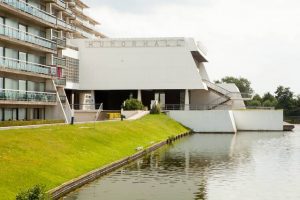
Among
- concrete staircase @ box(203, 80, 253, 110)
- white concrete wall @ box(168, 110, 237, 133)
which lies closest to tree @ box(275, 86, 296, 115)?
concrete staircase @ box(203, 80, 253, 110)

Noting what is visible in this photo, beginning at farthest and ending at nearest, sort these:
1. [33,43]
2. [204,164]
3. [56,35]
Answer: [56,35] < [33,43] < [204,164]

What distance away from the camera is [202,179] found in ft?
95.6

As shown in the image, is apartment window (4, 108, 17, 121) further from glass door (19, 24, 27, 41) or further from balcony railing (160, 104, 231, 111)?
Result: balcony railing (160, 104, 231, 111)

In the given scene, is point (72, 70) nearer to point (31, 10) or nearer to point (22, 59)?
point (22, 59)

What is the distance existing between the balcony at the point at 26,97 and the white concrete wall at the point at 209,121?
28010 mm

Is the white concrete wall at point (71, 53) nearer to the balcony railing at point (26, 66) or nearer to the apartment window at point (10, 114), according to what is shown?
the balcony railing at point (26, 66)

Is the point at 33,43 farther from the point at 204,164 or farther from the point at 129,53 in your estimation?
the point at 129,53

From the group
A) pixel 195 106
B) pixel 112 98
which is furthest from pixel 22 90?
pixel 195 106

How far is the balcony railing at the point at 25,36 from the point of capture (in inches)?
1927

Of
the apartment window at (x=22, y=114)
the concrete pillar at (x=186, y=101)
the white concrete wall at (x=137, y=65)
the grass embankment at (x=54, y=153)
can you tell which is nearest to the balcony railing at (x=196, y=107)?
the concrete pillar at (x=186, y=101)

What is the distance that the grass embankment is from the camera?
76.9 feet

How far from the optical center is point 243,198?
76.9ft

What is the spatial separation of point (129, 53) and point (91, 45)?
23.1 feet

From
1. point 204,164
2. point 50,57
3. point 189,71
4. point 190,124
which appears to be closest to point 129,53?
point 189,71
